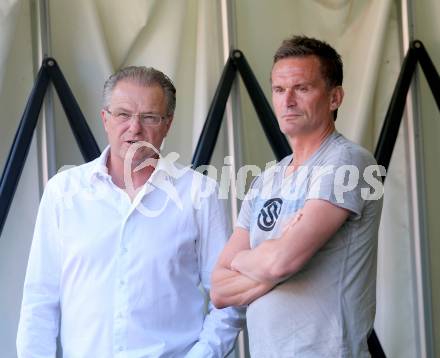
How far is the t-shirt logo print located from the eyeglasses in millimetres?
354

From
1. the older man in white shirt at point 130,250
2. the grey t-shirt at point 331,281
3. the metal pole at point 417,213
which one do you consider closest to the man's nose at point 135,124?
the older man in white shirt at point 130,250

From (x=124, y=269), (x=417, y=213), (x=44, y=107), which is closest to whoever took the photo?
(x=124, y=269)

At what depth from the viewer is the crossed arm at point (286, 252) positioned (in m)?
1.35

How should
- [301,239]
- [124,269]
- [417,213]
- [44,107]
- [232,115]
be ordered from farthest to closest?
[417,213] → [232,115] → [44,107] → [124,269] → [301,239]

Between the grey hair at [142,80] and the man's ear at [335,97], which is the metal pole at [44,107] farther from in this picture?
the man's ear at [335,97]

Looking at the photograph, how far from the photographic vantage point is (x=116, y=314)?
159 centimetres

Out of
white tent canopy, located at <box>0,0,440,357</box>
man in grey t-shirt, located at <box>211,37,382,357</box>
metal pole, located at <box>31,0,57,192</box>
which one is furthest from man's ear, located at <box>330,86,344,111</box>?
metal pole, located at <box>31,0,57,192</box>

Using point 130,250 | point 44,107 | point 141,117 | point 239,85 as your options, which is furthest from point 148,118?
point 239,85

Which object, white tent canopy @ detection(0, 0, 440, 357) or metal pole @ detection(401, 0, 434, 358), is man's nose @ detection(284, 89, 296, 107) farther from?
metal pole @ detection(401, 0, 434, 358)

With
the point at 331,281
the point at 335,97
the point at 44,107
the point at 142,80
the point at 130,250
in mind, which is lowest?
the point at 331,281

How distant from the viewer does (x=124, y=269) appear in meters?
1.60

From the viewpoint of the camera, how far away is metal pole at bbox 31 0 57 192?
7.12 ft

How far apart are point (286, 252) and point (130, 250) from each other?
1.42 ft

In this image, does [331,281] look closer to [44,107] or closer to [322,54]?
[322,54]
